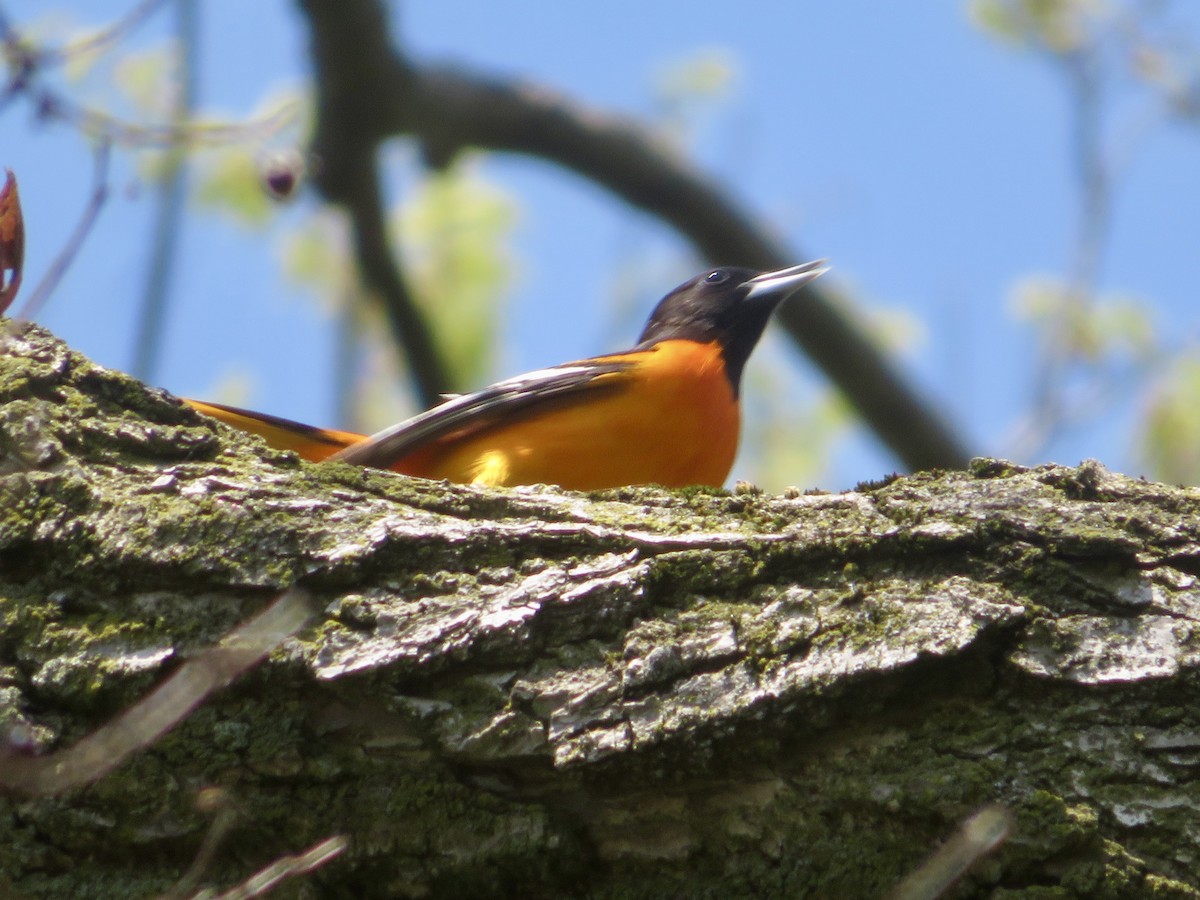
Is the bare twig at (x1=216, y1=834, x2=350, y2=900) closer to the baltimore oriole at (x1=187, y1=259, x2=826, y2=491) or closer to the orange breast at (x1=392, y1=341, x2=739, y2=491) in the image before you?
the baltimore oriole at (x1=187, y1=259, x2=826, y2=491)

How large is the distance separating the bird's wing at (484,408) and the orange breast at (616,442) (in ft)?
0.12

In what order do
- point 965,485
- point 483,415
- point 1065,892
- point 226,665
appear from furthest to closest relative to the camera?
1. point 483,415
2. point 965,485
3. point 1065,892
4. point 226,665

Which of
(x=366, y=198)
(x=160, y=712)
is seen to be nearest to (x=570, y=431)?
(x=160, y=712)

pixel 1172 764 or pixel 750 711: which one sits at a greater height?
pixel 750 711

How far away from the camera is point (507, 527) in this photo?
2.87 meters

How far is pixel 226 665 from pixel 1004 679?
1455 mm

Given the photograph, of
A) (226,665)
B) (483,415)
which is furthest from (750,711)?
(483,415)

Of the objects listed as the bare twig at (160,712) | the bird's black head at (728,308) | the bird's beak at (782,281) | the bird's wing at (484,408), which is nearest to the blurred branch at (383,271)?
the bird's black head at (728,308)

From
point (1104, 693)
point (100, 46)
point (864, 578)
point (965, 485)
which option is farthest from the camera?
point (100, 46)

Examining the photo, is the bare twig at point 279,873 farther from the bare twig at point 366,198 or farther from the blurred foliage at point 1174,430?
the blurred foliage at point 1174,430

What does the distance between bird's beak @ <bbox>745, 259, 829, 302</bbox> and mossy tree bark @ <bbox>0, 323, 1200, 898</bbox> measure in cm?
360

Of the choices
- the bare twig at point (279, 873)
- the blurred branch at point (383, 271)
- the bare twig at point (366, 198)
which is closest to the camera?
the bare twig at point (279, 873)

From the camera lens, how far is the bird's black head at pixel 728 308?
616 cm

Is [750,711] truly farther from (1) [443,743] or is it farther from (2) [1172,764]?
(2) [1172,764]
